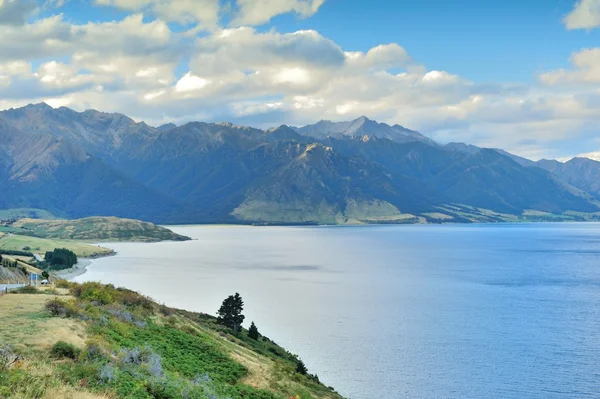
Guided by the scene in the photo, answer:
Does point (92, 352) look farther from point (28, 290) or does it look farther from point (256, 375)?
point (28, 290)

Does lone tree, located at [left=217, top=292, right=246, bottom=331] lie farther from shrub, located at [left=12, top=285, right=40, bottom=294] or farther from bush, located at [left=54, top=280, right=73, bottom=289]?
shrub, located at [left=12, top=285, right=40, bottom=294]

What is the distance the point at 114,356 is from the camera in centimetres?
3369

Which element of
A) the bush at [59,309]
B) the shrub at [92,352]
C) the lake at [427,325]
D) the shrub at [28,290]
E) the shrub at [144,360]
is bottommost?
the lake at [427,325]

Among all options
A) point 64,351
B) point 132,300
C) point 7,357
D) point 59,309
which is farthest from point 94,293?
point 7,357

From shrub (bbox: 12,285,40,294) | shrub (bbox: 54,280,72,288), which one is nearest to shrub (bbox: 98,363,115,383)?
shrub (bbox: 12,285,40,294)

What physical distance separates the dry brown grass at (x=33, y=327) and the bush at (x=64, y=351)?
0.76m

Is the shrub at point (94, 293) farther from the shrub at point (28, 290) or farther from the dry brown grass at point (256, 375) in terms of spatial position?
the dry brown grass at point (256, 375)

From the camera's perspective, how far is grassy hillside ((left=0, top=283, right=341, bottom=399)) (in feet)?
84.9

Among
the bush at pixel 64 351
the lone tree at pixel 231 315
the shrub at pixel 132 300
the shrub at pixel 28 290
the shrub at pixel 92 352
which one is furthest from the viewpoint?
the lone tree at pixel 231 315

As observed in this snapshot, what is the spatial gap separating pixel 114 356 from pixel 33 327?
6.66 metres

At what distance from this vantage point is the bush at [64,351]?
1244 inches

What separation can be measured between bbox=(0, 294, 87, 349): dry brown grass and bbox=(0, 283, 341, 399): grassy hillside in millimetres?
55

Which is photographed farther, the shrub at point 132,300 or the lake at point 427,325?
the lake at point 427,325

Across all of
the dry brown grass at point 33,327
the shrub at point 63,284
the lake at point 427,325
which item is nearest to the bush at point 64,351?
the dry brown grass at point 33,327
